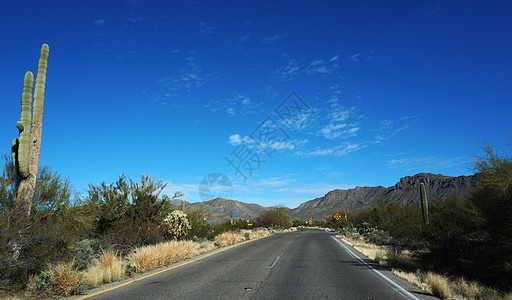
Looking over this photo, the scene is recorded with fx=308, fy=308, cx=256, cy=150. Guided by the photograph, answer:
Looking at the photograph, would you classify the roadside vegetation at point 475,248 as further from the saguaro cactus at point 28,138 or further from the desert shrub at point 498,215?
the saguaro cactus at point 28,138

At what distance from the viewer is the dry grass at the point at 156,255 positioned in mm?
10172

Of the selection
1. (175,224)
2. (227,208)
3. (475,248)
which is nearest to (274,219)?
(175,224)

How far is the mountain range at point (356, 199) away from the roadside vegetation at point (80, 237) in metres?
74.3

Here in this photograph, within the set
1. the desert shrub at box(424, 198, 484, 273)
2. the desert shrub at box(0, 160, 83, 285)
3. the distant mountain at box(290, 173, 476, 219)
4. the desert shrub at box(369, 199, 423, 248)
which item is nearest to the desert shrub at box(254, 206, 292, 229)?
the desert shrub at box(369, 199, 423, 248)

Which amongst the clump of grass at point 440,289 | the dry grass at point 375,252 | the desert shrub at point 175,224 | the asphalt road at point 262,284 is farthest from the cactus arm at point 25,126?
the dry grass at point 375,252

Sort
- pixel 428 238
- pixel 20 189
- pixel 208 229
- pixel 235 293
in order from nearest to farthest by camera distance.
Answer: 1. pixel 235 293
2. pixel 20 189
3. pixel 428 238
4. pixel 208 229

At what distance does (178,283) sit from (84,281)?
2226 millimetres

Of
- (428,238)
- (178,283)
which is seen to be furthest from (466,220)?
(178,283)

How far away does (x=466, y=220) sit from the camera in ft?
34.9

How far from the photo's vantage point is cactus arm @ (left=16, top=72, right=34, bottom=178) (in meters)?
9.10

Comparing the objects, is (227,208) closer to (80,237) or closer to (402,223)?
(402,223)

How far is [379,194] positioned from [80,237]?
13282 centimetres

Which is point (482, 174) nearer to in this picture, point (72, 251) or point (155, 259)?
point (155, 259)

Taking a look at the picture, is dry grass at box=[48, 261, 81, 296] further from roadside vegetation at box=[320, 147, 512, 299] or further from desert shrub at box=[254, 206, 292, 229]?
desert shrub at box=[254, 206, 292, 229]
